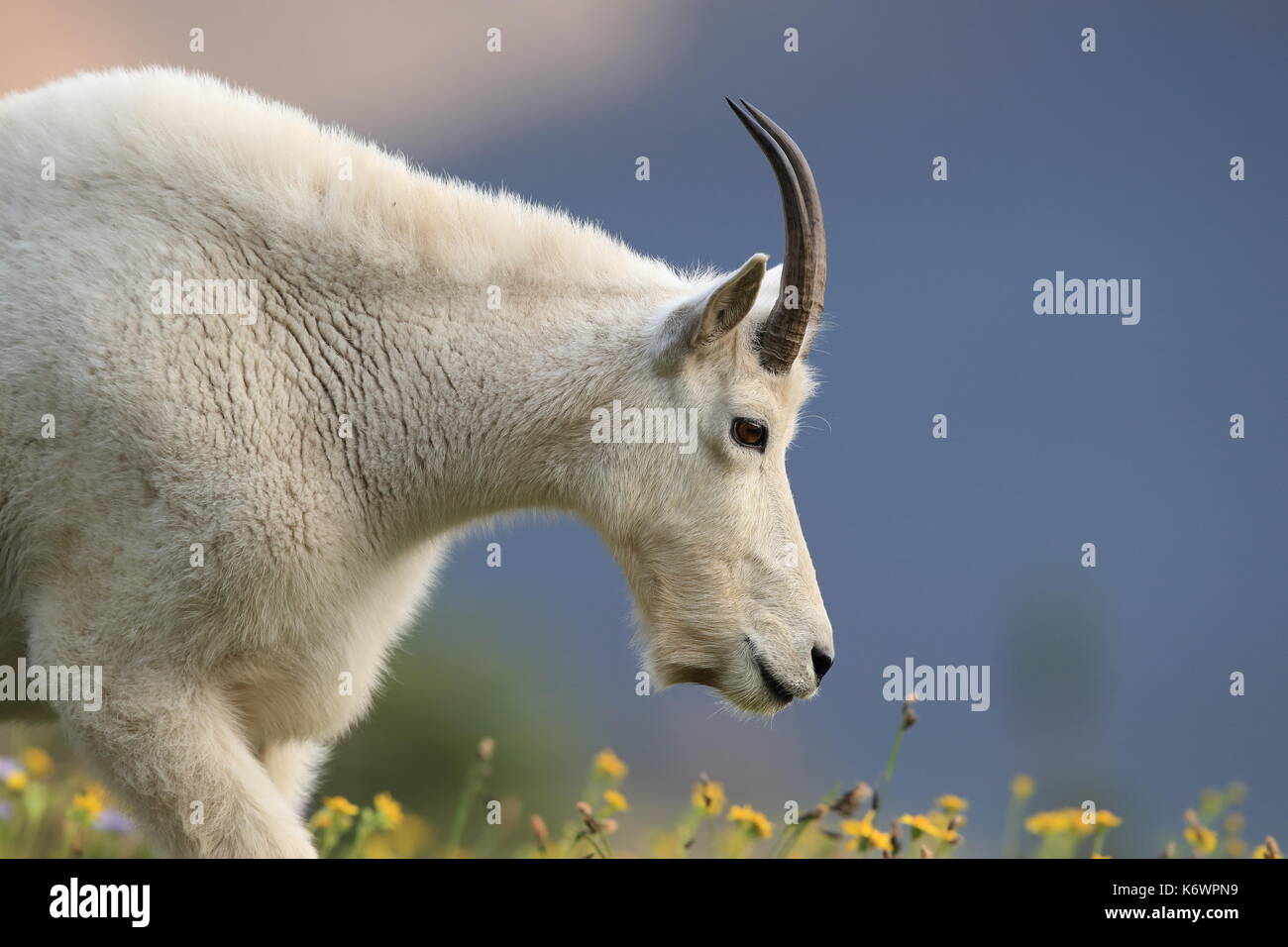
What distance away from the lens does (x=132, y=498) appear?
4559mm

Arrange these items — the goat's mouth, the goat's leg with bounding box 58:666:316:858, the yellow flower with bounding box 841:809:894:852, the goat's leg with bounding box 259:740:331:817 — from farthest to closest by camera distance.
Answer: the goat's leg with bounding box 259:740:331:817
the goat's mouth
the goat's leg with bounding box 58:666:316:858
the yellow flower with bounding box 841:809:894:852

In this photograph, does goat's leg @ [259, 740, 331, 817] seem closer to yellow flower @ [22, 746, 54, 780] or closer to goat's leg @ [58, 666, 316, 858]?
goat's leg @ [58, 666, 316, 858]

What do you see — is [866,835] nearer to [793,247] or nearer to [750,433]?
[750,433]

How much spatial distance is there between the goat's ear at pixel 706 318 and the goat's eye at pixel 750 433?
333 mm

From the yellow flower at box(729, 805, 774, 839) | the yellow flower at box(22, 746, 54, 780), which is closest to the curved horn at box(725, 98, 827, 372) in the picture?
the yellow flower at box(729, 805, 774, 839)

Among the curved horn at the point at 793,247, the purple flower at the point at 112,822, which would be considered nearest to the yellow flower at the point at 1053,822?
the curved horn at the point at 793,247

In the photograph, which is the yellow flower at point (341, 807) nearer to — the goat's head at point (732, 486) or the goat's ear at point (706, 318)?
the goat's head at point (732, 486)

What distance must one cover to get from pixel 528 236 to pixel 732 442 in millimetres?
1150

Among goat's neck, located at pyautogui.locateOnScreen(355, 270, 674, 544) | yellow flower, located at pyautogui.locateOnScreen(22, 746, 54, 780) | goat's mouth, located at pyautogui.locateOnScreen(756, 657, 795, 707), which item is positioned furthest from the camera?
Answer: yellow flower, located at pyautogui.locateOnScreen(22, 746, 54, 780)

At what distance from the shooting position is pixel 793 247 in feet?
16.9

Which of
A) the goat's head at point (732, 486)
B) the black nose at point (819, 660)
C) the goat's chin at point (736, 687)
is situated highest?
the goat's head at point (732, 486)

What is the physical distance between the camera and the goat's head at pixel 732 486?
5137 millimetres

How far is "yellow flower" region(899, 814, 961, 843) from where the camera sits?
4438 mm

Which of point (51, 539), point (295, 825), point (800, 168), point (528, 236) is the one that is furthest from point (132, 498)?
point (800, 168)
